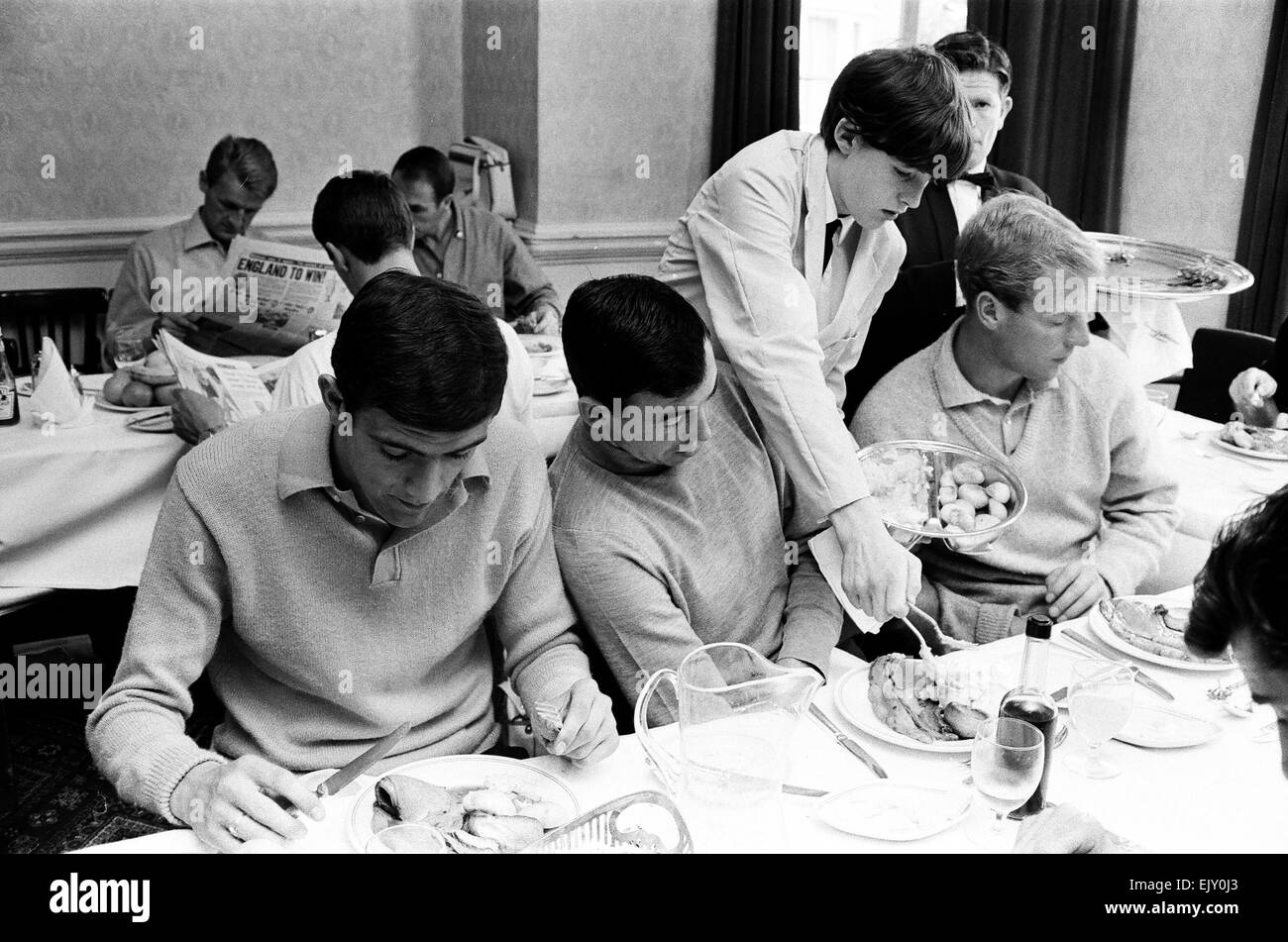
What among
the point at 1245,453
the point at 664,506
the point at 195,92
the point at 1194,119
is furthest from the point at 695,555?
the point at 1194,119

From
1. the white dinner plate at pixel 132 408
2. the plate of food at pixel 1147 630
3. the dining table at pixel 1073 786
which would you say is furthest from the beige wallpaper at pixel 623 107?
the dining table at pixel 1073 786

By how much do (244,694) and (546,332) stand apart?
8.16 feet

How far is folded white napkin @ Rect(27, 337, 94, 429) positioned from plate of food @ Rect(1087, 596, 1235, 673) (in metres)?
2.28

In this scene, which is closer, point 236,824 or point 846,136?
point 236,824

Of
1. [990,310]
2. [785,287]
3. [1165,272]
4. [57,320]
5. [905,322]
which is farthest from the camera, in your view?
[57,320]

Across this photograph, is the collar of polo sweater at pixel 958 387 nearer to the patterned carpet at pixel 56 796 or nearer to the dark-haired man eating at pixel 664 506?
the dark-haired man eating at pixel 664 506

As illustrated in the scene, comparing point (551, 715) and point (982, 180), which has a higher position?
point (982, 180)

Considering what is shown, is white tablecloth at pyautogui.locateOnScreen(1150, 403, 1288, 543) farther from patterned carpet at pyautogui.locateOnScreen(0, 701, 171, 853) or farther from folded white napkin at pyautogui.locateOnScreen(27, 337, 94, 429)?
folded white napkin at pyautogui.locateOnScreen(27, 337, 94, 429)

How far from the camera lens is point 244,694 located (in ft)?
5.17

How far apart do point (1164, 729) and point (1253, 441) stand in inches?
63.9

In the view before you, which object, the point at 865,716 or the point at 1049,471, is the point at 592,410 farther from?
the point at 1049,471

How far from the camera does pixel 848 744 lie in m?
1.50

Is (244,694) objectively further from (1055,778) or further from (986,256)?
(986,256)

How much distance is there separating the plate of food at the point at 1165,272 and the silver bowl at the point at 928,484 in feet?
2.88
